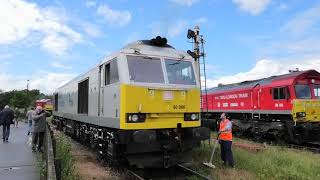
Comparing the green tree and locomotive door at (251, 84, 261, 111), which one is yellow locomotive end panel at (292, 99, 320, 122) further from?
the green tree

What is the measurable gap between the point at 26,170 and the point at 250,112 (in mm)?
15295

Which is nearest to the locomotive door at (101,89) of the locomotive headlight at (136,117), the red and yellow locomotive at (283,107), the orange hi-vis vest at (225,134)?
the locomotive headlight at (136,117)

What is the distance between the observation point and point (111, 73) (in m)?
11.5

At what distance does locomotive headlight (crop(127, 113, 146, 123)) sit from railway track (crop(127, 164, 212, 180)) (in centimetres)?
134

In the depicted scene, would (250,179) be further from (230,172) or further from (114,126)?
(114,126)

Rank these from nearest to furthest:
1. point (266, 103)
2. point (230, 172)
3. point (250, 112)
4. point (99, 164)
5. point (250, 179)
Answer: point (250, 179) < point (230, 172) < point (99, 164) < point (266, 103) < point (250, 112)

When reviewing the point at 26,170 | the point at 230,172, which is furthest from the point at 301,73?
the point at 26,170

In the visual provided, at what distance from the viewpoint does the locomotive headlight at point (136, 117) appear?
10.3 m

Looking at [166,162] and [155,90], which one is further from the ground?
[155,90]

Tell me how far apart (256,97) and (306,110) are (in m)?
3.85

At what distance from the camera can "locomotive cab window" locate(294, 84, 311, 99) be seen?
20141mm

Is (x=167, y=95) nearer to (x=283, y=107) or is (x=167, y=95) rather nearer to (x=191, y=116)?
(x=191, y=116)

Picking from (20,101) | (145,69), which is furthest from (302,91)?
(20,101)

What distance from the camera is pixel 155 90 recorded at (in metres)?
10.8
